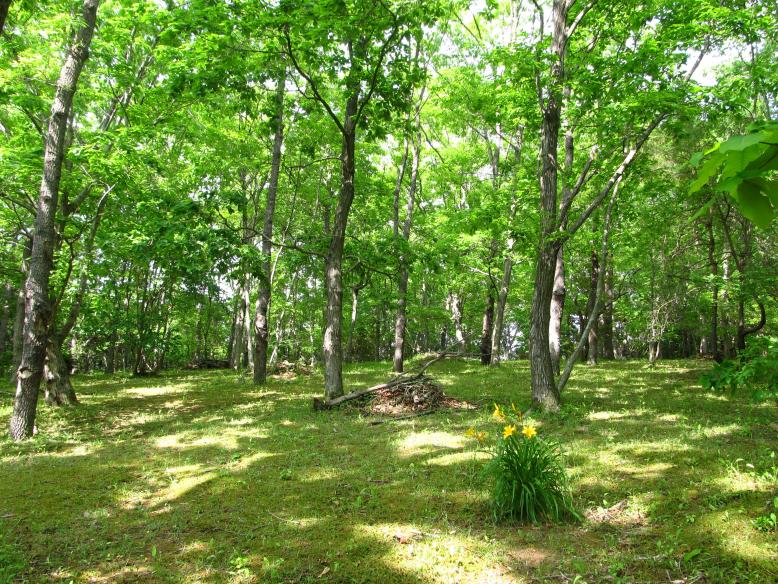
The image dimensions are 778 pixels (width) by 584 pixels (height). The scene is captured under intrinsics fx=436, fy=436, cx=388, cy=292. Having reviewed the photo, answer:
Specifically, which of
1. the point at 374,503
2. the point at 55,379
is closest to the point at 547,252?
the point at 374,503

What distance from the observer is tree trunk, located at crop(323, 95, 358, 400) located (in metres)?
10.4

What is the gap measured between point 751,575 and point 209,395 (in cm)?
1255

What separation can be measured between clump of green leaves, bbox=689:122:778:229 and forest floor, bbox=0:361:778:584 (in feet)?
9.61

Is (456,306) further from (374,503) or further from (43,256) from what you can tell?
(374,503)

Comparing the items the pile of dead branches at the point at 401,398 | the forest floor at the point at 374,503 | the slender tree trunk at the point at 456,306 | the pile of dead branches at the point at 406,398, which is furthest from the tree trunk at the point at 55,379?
the slender tree trunk at the point at 456,306

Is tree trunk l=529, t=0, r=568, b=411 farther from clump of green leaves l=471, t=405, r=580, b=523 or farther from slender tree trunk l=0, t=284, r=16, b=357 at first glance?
slender tree trunk l=0, t=284, r=16, b=357

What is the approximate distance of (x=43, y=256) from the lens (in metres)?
7.56

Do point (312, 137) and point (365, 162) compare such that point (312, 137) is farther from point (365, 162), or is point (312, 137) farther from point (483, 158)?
point (483, 158)

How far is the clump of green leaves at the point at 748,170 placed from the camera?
0.97 m

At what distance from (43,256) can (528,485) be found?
27.7ft

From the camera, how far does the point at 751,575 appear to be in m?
2.91

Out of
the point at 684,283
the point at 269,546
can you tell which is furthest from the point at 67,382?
the point at 684,283

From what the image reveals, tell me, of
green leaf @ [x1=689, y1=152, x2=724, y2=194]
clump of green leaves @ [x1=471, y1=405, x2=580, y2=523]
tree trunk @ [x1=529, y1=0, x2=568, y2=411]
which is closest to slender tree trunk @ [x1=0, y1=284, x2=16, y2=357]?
tree trunk @ [x1=529, y1=0, x2=568, y2=411]

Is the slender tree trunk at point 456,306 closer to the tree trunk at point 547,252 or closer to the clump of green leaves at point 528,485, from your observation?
the tree trunk at point 547,252
